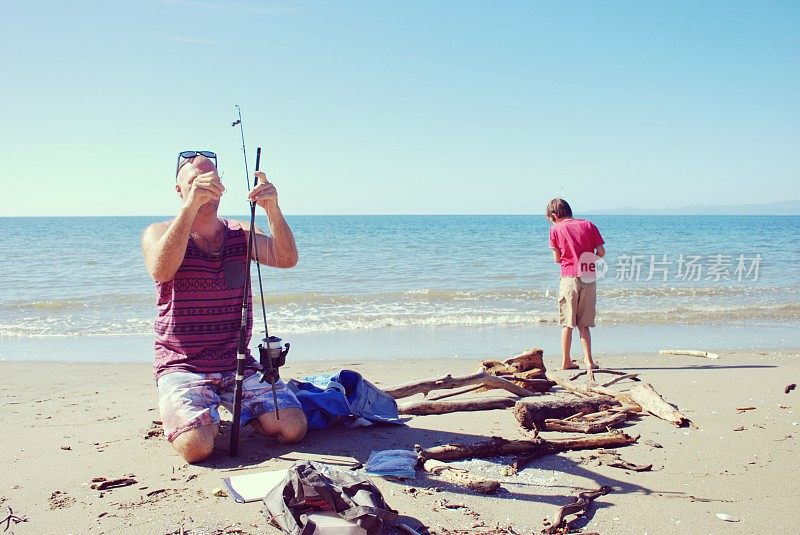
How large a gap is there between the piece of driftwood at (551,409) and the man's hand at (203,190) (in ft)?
7.63

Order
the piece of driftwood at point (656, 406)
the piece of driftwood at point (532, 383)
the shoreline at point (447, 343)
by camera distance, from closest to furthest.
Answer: the piece of driftwood at point (656, 406)
the piece of driftwood at point (532, 383)
the shoreline at point (447, 343)

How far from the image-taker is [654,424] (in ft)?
14.9

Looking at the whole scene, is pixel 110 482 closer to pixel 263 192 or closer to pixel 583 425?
pixel 263 192

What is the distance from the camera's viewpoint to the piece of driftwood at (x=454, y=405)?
16.0ft

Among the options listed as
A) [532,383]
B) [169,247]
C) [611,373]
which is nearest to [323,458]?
[169,247]

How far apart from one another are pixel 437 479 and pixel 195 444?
1.35 metres

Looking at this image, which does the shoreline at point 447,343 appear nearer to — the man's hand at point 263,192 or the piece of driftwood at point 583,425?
the piece of driftwood at point 583,425

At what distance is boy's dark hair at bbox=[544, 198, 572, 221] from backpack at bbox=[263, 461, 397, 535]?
499 centimetres

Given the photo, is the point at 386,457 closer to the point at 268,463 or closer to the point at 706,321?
the point at 268,463

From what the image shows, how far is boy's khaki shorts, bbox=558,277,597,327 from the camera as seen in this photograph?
7.14 m

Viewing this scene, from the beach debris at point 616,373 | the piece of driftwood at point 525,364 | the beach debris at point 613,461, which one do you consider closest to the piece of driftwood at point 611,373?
the beach debris at point 616,373

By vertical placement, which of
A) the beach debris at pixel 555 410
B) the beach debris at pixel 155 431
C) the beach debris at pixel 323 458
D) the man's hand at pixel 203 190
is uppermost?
the man's hand at pixel 203 190

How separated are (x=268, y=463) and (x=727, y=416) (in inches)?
127

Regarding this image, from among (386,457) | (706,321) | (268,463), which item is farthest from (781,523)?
(706,321)
